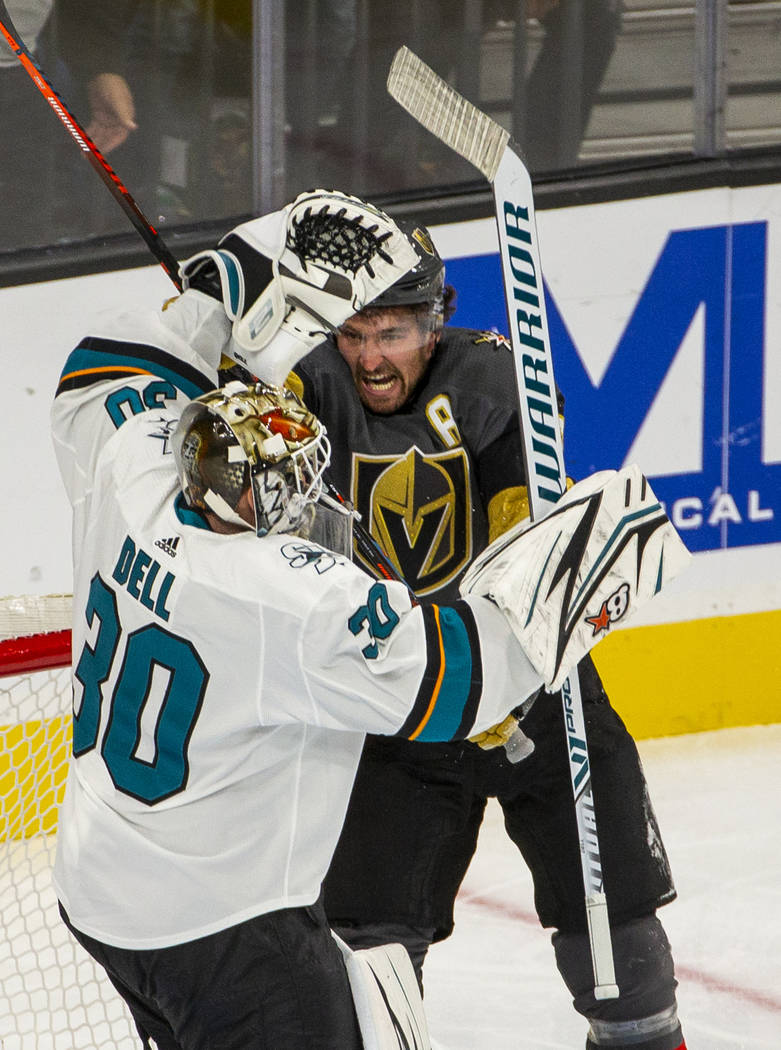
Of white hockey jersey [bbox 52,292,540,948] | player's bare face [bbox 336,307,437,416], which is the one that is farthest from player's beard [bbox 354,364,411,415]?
white hockey jersey [bbox 52,292,540,948]

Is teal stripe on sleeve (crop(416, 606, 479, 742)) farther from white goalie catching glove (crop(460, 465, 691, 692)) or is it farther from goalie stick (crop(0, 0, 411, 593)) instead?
goalie stick (crop(0, 0, 411, 593))

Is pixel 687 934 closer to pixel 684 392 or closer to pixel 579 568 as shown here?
pixel 684 392

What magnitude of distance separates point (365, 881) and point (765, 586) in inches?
78.5

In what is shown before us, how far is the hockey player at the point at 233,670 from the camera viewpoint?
1474 millimetres

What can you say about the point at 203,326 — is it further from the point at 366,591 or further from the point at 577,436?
the point at 577,436

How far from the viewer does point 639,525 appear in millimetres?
1604

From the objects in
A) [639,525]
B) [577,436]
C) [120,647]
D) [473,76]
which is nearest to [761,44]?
[473,76]

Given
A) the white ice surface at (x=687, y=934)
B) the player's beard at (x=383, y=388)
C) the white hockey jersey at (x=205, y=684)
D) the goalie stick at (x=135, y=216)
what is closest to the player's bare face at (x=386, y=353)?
the player's beard at (x=383, y=388)

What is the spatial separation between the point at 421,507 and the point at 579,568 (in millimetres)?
587

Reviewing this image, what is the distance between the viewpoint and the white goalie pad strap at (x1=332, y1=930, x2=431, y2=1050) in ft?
5.32

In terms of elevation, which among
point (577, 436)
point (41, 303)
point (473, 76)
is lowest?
point (577, 436)

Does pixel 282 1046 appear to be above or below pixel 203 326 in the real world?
below

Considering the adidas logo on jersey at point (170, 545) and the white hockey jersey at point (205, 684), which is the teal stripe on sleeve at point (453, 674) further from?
the adidas logo on jersey at point (170, 545)

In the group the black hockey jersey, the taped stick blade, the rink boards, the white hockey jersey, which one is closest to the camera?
the white hockey jersey
